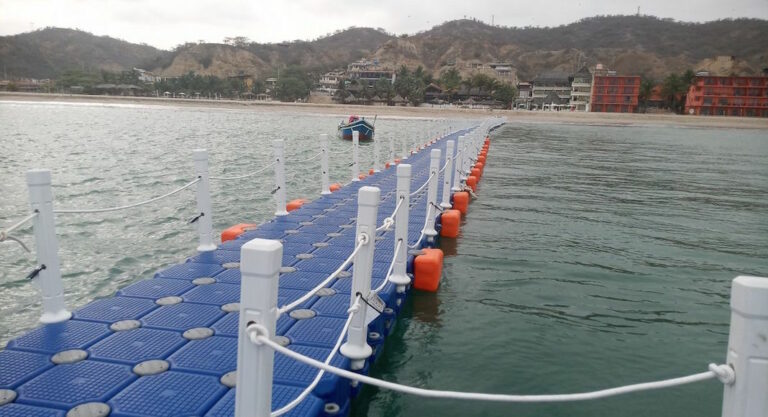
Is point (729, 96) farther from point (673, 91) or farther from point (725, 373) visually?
point (725, 373)

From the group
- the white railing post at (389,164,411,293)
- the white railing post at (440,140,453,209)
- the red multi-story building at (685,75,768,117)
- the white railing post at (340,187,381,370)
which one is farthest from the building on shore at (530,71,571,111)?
the white railing post at (340,187,381,370)

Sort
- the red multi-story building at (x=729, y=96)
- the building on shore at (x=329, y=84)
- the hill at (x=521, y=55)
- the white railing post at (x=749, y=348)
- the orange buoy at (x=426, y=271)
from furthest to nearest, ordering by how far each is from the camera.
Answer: the hill at (x=521, y=55)
the building on shore at (x=329, y=84)
the red multi-story building at (x=729, y=96)
the orange buoy at (x=426, y=271)
the white railing post at (x=749, y=348)

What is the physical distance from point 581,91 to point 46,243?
112569mm

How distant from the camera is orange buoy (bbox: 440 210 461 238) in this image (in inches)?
421

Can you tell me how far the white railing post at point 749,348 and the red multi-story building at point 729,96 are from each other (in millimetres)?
102644

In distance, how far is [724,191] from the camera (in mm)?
19703

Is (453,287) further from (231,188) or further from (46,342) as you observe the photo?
(231,188)

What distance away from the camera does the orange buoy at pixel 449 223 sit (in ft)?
35.1

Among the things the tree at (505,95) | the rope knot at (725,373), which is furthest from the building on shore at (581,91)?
the rope knot at (725,373)

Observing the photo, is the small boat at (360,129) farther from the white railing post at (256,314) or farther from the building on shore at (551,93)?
the building on shore at (551,93)

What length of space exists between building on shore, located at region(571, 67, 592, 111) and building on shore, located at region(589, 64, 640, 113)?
575 centimetres

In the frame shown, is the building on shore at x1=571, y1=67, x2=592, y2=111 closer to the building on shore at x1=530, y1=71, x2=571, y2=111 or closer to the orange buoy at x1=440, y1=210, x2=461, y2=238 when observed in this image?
the building on shore at x1=530, y1=71, x2=571, y2=111

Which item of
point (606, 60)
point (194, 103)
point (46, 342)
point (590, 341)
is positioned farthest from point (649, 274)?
point (606, 60)

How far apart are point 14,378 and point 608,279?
27.6 ft
